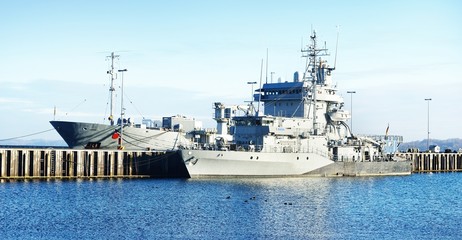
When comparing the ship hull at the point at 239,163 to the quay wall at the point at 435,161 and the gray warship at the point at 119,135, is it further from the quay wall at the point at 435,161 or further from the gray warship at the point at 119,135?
the quay wall at the point at 435,161

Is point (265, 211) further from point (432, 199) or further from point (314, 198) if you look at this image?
point (432, 199)

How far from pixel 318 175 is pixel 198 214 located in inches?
1153

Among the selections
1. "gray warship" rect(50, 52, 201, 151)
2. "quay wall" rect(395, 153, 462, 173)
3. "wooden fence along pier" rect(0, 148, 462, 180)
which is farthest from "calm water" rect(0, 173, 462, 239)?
"quay wall" rect(395, 153, 462, 173)

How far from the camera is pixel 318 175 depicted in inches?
2820

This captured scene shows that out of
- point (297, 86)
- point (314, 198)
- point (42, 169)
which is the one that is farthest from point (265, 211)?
point (297, 86)

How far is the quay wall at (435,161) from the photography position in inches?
3915

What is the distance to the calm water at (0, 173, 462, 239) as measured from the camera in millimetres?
38469

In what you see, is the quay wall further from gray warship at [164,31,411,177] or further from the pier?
the pier

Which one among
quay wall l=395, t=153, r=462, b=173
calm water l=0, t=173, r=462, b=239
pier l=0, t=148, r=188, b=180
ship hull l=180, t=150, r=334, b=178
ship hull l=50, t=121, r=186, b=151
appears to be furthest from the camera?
quay wall l=395, t=153, r=462, b=173

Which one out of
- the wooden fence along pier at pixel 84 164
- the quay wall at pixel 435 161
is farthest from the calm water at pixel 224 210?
the quay wall at pixel 435 161

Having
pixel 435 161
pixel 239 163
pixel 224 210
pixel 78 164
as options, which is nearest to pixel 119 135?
pixel 78 164

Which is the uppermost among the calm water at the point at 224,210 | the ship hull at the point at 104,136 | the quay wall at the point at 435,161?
the ship hull at the point at 104,136

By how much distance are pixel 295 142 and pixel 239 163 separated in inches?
328

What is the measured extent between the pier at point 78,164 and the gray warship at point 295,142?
8.79 ft
